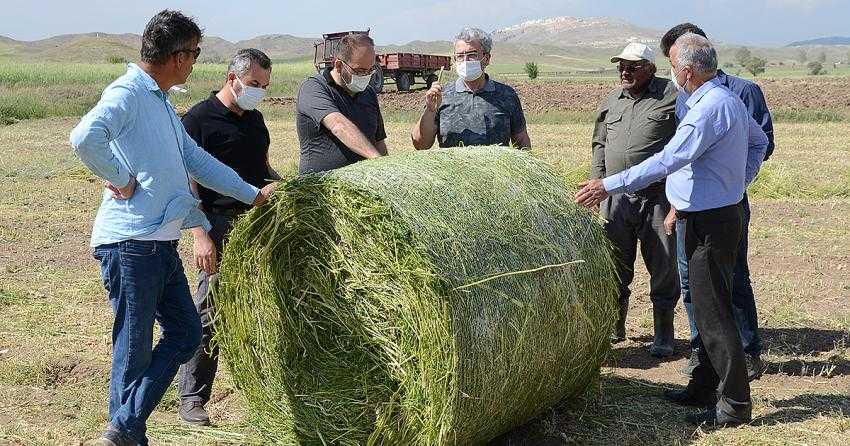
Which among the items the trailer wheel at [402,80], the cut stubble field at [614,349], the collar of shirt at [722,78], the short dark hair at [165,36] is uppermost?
the short dark hair at [165,36]

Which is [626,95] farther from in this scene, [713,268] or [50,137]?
[50,137]

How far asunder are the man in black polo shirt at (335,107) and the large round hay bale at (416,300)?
0.95m

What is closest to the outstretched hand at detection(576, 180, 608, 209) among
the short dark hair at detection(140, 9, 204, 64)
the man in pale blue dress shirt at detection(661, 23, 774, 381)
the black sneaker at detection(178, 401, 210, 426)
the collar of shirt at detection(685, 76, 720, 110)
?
the collar of shirt at detection(685, 76, 720, 110)

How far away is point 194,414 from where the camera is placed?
5.14m

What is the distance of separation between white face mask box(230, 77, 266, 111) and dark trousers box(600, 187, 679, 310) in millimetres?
2636

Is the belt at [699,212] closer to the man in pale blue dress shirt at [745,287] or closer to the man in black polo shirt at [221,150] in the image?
the man in pale blue dress shirt at [745,287]

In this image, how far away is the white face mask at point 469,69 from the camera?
239 inches

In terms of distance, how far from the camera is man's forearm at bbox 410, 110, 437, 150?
20.5 feet

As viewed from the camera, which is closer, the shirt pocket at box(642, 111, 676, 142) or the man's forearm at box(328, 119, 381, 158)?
the man's forearm at box(328, 119, 381, 158)

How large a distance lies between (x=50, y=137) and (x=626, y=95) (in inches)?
721

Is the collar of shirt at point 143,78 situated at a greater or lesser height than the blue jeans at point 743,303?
greater

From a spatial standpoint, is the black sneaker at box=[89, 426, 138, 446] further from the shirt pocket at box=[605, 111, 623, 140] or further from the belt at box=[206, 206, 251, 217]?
the shirt pocket at box=[605, 111, 623, 140]

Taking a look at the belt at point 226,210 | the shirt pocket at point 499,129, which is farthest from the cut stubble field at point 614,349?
the belt at point 226,210

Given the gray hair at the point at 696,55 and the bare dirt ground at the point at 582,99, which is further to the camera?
the bare dirt ground at the point at 582,99
